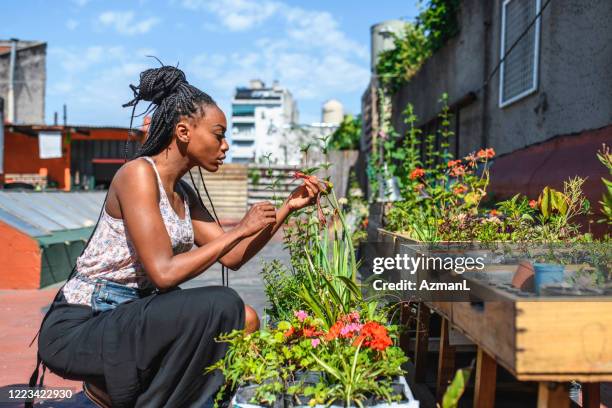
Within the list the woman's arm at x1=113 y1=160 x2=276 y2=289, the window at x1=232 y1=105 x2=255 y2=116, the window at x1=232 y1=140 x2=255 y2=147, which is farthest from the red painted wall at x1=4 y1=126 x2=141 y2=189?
the window at x1=232 y1=105 x2=255 y2=116

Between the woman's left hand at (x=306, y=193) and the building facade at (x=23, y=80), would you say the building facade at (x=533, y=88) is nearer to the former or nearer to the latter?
the woman's left hand at (x=306, y=193)

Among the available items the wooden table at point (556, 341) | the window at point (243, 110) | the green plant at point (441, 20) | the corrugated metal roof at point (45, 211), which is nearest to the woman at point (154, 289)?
the wooden table at point (556, 341)

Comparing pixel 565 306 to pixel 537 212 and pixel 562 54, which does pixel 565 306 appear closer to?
pixel 537 212

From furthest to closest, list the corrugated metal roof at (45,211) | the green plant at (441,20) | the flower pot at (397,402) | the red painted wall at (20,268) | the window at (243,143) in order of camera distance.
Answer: the window at (243,143), the green plant at (441,20), the corrugated metal roof at (45,211), the red painted wall at (20,268), the flower pot at (397,402)

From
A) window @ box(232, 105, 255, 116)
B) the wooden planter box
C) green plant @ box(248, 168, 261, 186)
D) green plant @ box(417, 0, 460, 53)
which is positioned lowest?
the wooden planter box

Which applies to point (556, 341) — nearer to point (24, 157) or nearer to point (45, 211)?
point (45, 211)

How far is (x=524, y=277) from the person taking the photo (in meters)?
1.78

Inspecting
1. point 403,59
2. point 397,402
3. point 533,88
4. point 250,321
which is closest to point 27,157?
point 403,59

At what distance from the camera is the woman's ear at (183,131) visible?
228 cm

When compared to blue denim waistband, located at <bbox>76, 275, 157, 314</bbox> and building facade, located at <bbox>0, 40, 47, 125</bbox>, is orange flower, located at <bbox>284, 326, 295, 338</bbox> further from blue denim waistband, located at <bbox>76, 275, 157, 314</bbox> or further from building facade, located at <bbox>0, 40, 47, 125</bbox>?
building facade, located at <bbox>0, 40, 47, 125</bbox>

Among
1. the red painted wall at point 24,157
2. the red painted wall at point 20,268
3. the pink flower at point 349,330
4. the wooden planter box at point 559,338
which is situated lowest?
the red painted wall at point 20,268

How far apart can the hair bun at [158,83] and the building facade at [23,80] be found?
1002 inches

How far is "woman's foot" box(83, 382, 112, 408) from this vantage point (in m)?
2.14

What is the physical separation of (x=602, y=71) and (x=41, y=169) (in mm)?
18468
